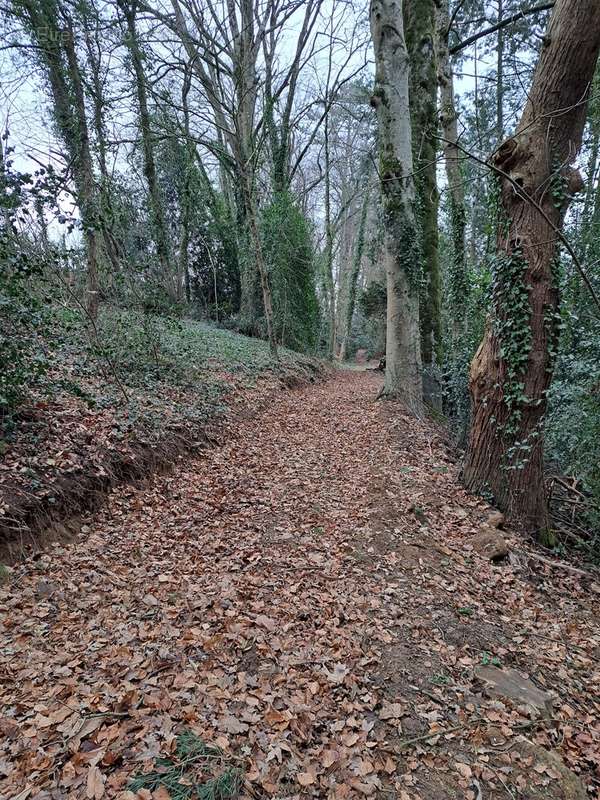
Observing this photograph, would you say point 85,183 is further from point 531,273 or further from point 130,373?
point 531,273

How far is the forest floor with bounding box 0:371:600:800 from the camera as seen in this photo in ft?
6.42

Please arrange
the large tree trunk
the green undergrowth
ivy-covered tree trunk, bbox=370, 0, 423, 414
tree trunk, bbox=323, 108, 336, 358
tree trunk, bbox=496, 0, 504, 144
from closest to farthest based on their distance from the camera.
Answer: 1. the large tree trunk
2. the green undergrowth
3. ivy-covered tree trunk, bbox=370, 0, 423, 414
4. tree trunk, bbox=496, 0, 504, 144
5. tree trunk, bbox=323, 108, 336, 358

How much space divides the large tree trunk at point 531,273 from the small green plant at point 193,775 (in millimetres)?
3876

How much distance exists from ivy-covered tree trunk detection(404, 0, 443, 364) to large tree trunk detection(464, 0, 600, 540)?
395cm

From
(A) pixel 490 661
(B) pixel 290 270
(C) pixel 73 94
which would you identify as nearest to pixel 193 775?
(A) pixel 490 661

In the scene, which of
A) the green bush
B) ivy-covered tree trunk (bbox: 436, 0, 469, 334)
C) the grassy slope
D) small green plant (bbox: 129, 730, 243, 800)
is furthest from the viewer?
the green bush

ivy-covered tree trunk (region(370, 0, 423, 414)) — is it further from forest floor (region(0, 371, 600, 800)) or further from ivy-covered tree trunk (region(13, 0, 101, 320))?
ivy-covered tree trunk (region(13, 0, 101, 320))

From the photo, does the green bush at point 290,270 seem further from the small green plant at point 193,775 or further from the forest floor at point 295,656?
the small green plant at point 193,775

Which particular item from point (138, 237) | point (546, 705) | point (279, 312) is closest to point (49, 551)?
point (546, 705)

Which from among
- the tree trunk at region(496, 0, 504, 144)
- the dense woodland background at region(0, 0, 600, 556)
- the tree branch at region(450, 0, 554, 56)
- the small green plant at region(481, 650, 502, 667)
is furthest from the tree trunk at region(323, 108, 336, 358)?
the small green plant at region(481, 650, 502, 667)

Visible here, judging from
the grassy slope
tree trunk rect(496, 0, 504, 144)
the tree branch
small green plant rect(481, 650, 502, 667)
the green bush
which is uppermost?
tree trunk rect(496, 0, 504, 144)

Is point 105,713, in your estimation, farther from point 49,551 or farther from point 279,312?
point 279,312

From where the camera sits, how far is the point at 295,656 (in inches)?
106

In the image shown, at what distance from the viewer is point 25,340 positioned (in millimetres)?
4141
